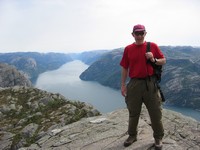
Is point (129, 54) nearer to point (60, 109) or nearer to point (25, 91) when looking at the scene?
point (60, 109)

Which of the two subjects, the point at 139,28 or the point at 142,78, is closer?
the point at 139,28

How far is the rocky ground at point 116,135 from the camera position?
1126cm

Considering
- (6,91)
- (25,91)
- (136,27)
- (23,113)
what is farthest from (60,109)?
(136,27)

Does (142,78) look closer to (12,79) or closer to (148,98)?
(148,98)

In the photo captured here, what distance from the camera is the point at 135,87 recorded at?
9.81 meters

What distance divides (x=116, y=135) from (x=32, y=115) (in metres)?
14.1

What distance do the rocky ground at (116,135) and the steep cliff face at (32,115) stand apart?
4583 mm

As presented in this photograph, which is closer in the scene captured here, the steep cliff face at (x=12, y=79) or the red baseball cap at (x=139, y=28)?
the red baseball cap at (x=139, y=28)

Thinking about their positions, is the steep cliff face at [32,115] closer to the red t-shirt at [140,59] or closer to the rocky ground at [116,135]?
the rocky ground at [116,135]

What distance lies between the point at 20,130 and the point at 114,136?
40.5 ft

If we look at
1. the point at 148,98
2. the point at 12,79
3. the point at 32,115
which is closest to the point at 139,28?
the point at 148,98

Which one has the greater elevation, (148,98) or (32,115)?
(148,98)

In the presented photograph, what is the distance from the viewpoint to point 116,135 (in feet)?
41.9

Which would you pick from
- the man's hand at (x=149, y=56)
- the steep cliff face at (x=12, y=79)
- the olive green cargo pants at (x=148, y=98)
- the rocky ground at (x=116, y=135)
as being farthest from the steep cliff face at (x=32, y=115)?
the steep cliff face at (x=12, y=79)
